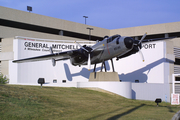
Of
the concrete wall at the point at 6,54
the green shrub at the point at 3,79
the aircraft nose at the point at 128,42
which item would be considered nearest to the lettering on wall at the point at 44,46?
the concrete wall at the point at 6,54

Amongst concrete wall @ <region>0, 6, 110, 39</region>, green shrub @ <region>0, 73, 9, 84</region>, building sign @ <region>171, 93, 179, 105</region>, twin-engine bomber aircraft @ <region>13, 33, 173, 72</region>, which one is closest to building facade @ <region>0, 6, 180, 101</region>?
concrete wall @ <region>0, 6, 110, 39</region>

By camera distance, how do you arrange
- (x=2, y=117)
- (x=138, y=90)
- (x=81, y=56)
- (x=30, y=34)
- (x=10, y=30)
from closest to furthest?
(x=2, y=117) < (x=81, y=56) < (x=138, y=90) < (x=10, y=30) < (x=30, y=34)

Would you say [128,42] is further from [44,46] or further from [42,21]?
[42,21]

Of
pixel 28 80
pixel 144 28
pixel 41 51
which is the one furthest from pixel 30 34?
pixel 144 28

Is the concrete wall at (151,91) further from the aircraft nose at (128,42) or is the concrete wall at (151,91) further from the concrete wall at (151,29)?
the concrete wall at (151,29)

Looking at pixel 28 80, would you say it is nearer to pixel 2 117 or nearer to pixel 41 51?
pixel 41 51

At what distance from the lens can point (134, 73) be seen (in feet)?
124

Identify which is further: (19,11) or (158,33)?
(158,33)

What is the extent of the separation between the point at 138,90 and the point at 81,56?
494 inches

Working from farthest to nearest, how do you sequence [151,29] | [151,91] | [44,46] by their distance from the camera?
[151,29] → [44,46] → [151,91]

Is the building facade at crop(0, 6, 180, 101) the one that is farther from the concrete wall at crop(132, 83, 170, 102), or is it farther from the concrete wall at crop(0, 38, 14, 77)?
the concrete wall at crop(132, 83, 170, 102)

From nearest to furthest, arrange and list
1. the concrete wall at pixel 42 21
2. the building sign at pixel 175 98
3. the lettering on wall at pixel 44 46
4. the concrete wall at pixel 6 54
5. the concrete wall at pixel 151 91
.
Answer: the building sign at pixel 175 98, the concrete wall at pixel 151 91, the concrete wall at pixel 6 54, the lettering on wall at pixel 44 46, the concrete wall at pixel 42 21

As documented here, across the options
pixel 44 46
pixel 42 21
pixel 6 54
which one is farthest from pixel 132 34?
pixel 6 54

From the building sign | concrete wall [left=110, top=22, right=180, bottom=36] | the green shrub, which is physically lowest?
the building sign
